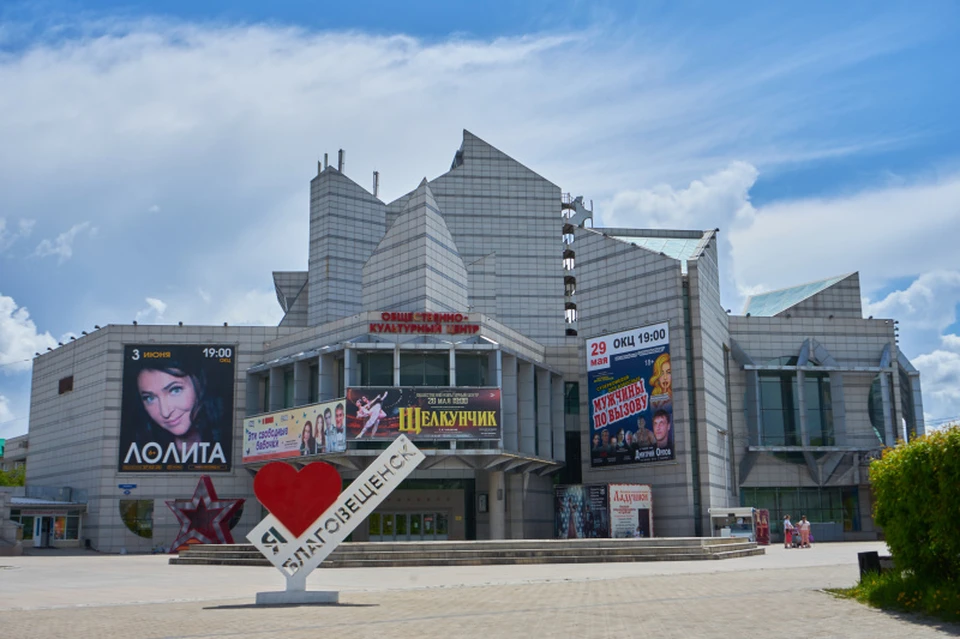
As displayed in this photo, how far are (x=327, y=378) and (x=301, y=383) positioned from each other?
8.26 feet

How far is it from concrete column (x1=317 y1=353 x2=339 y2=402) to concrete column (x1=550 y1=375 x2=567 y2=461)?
39.2 ft

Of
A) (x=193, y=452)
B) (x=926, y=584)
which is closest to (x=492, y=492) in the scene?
(x=193, y=452)

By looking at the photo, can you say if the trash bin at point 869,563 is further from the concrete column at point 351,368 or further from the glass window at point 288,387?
the glass window at point 288,387

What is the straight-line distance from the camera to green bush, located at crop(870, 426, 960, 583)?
15145 mm

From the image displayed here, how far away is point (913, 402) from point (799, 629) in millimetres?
50001

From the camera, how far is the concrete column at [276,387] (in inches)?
1959

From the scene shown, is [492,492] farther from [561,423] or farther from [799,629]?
[799,629]

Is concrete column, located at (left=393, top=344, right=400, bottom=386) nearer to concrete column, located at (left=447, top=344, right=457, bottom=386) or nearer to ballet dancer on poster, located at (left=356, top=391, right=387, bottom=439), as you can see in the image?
ballet dancer on poster, located at (left=356, top=391, right=387, bottom=439)

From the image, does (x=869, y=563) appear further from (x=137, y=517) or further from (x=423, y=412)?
(x=137, y=517)

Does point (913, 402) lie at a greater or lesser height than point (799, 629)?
greater

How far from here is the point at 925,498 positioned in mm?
15859

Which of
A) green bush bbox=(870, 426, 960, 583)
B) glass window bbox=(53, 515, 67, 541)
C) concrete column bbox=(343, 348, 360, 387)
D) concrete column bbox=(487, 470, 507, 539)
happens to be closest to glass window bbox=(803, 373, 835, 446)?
concrete column bbox=(487, 470, 507, 539)

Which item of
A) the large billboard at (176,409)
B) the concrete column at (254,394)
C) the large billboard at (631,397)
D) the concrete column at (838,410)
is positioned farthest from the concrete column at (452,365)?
the concrete column at (838,410)

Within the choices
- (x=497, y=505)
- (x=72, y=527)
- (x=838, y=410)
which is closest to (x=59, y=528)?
(x=72, y=527)
